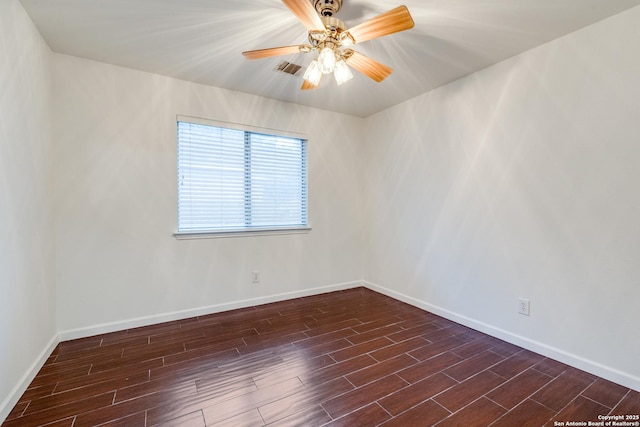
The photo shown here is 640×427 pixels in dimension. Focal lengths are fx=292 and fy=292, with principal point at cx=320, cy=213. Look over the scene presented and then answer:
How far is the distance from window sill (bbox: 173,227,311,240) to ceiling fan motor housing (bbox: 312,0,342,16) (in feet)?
7.41

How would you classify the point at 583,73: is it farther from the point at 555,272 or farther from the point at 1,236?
the point at 1,236

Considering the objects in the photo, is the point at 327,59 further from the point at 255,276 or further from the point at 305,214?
the point at 255,276

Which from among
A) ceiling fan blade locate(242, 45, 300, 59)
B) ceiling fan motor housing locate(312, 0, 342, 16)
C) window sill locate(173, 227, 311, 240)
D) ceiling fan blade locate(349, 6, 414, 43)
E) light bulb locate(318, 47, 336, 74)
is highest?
ceiling fan motor housing locate(312, 0, 342, 16)

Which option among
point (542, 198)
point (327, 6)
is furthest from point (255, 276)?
point (542, 198)

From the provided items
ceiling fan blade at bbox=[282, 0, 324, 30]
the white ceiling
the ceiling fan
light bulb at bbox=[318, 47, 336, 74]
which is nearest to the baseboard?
the white ceiling

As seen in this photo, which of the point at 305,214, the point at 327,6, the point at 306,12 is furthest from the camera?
the point at 305,214

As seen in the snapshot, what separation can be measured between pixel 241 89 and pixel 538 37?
2653 millimetres

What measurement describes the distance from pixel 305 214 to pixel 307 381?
213 cm

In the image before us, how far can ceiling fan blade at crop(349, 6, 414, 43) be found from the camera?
148 centimetres

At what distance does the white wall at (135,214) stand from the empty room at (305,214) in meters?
0.02

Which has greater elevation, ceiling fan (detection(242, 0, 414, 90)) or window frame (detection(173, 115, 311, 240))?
ceiling fan (detection(242, 0, 414, 90))

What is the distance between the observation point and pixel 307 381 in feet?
6.37

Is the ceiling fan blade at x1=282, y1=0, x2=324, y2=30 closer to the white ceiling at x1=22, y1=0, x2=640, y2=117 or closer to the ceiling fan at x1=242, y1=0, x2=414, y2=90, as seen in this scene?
the ceiling fan at x1=242, y1=0, x2=414, y2=90

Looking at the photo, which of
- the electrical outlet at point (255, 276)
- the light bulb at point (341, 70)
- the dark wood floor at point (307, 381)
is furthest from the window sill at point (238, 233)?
the light bulb at point (341, 70)
